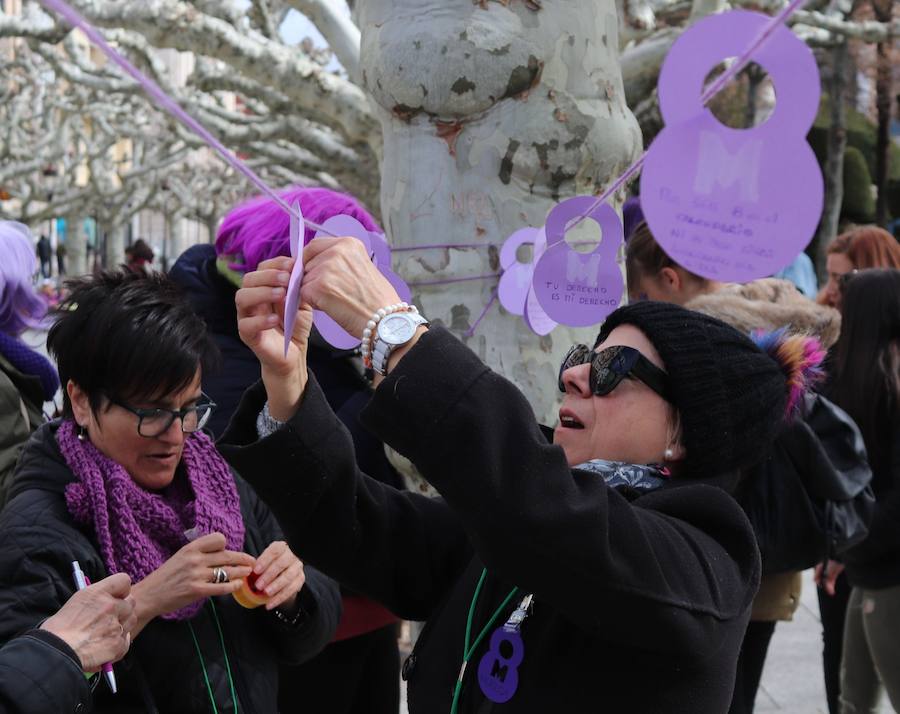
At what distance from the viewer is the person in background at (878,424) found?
3393 millimetres

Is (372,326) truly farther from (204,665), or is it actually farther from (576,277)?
(204,665)

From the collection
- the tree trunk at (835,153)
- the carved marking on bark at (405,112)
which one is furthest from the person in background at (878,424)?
the tree trunk at (835,153)

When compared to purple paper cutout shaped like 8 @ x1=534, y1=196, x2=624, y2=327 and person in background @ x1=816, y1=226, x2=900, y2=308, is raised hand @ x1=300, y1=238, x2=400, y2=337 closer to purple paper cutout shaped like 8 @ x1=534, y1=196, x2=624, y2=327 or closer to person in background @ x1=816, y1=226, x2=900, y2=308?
purple paper cutout shaped like 8 @ x1=534, y1=196, x2=624, y2=327

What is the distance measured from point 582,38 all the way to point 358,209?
2.31 feet

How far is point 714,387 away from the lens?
5.73 ft

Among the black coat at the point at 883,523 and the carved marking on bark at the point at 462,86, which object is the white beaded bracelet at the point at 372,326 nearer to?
the carved marking on bark at the point at 462,86

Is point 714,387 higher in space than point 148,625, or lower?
higher

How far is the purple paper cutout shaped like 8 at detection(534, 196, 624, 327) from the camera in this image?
211 centimetres

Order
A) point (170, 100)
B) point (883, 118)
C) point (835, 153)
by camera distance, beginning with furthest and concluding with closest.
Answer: point (883, 118)
point (835, 153)
point (170, 100)

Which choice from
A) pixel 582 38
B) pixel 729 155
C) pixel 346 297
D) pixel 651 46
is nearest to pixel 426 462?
pixel 346 297

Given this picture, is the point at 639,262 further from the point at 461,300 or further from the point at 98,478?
the point at 98,478

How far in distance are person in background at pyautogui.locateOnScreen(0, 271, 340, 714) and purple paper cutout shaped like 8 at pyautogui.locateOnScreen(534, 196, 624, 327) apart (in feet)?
2.47

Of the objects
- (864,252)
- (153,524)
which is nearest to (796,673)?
(864,252)

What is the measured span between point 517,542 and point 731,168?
2.11 ft
